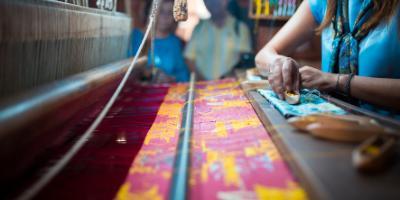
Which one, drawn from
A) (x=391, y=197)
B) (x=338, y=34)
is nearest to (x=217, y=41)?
(x=338, y=34)

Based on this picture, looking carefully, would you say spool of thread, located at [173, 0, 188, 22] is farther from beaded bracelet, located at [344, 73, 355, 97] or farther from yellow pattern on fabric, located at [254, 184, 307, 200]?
yellow pattern on fabric, located at [254, 184, 307, 200]

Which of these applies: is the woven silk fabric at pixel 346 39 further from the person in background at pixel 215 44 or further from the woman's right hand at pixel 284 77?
the person in background at pixel 215 44

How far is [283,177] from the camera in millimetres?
846

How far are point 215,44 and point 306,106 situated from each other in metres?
3.03

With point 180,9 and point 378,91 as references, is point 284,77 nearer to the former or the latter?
point 378,91

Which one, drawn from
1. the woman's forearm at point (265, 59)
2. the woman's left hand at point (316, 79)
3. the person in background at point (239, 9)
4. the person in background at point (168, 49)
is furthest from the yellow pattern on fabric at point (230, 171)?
the person in background at point (239, 9)

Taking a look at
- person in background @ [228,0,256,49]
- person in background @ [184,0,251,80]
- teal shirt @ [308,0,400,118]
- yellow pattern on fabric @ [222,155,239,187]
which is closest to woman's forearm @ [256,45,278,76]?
teal shirt @ [308,0,400,118]

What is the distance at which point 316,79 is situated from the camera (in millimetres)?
1598

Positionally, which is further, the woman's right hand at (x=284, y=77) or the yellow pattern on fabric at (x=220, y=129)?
the woman's right hand at (x=284, y=77)

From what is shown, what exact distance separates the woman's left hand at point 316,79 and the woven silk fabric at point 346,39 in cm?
16

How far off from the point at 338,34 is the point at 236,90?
0.64 metres

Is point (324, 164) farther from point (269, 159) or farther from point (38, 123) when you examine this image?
point (38, 123)

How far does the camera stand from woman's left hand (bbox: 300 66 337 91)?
158 centimetres

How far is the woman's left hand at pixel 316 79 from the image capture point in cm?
158
